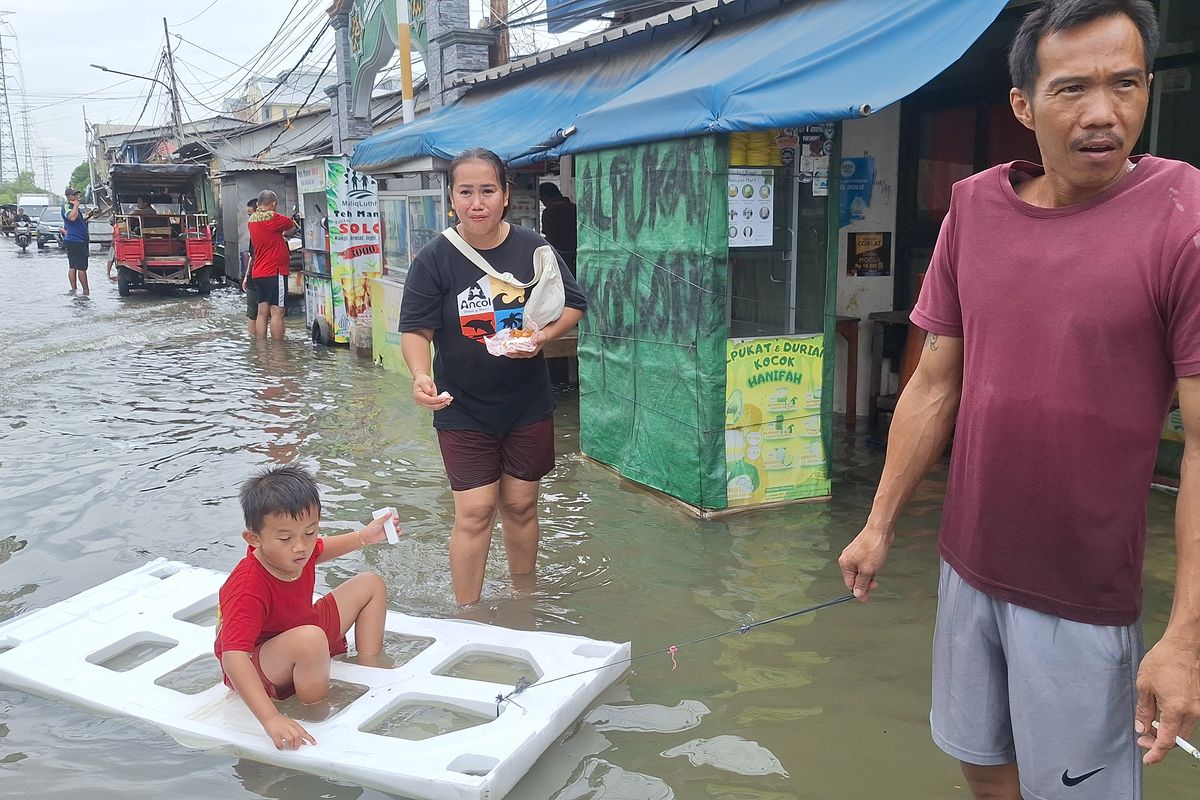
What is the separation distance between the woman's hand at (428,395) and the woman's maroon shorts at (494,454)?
30 cm

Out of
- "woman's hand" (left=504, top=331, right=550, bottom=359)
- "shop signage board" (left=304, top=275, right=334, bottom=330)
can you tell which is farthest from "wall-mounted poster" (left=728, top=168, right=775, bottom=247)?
"shop signage board" (left=304, top=275, right=334, bottom=330)

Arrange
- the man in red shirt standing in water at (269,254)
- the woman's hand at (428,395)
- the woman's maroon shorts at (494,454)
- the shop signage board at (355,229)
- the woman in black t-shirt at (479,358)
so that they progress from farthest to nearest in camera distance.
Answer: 1. the man in red shirt standing in water at (269,254)
2. the shop signage board at (355,229)
3. the woman's maroon shorts at (494,454)
4. the woman in black t-shirt at (479,358)
5. the woman's hand at (428,395)

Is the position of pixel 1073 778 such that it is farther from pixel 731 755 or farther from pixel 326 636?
pixel 326 636

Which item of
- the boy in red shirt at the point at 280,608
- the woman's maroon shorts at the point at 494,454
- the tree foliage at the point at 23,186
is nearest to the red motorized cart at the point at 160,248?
the woman's maroon shorts at the point at 494,454

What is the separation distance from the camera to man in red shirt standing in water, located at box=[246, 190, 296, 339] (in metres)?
12.5

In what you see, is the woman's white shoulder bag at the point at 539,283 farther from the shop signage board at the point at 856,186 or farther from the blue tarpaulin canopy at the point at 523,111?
the shop signage board at the point at 856,186

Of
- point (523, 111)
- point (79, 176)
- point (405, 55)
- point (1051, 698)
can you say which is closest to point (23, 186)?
point (79, 176)

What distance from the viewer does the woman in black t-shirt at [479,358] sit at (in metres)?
3.82

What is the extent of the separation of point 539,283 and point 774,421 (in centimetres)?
211

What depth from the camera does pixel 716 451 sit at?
5.43 metres

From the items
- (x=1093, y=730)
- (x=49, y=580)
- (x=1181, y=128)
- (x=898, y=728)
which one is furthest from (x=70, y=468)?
(x=1181, y=128)

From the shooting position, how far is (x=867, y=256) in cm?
752

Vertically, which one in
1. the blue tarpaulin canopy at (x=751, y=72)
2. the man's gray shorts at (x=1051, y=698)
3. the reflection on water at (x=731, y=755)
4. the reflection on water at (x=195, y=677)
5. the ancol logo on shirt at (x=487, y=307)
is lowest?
the reflection on water at (x=731, y=755)

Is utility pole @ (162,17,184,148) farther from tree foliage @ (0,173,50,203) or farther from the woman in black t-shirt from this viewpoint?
tree foliage @ (0,173,50,203)
